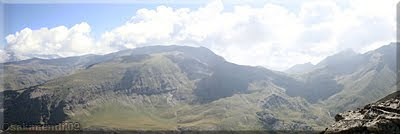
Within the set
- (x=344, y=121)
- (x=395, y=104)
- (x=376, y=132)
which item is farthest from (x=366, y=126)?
(x=395, y=104)

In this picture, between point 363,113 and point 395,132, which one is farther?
point 363,113

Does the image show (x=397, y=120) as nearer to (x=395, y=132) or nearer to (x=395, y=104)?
(x=395, y=132)

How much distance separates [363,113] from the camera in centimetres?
2869

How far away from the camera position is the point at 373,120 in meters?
25.9

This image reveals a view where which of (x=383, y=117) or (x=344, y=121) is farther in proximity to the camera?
(x=344, y=121)

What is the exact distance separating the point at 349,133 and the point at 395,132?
268 cm

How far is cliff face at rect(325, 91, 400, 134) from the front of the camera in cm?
2481

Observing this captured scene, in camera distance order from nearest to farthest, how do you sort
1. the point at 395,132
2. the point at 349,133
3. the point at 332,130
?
the point at 395,132, the point at 349,133, the point at 332,130

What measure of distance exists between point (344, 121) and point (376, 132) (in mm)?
3498

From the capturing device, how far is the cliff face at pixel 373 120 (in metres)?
24.8

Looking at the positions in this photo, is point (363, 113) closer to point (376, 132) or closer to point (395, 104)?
point (395, 104)

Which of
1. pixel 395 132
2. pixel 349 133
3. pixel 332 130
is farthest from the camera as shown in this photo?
pixel 332 130

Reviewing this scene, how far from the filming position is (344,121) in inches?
1105

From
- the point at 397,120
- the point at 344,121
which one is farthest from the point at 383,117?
the point at 344,121
